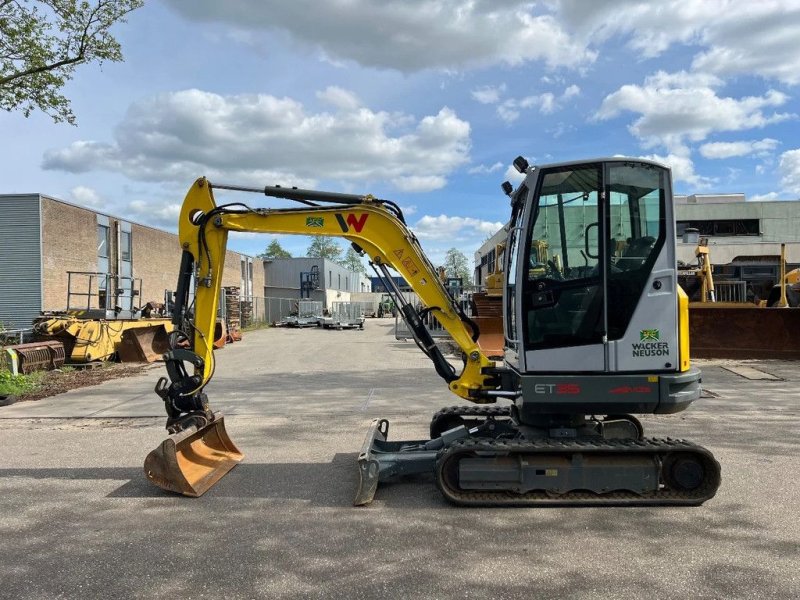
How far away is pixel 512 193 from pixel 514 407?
7.35 ft

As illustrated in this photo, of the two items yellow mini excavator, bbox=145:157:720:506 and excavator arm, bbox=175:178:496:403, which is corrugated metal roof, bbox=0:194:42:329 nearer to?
excavator arm, bbox=175:178:496:403

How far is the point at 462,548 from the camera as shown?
4.29 m

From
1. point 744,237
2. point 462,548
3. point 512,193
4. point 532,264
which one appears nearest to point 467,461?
point 462,548

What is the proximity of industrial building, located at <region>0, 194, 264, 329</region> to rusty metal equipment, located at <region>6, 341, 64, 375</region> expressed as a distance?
3060 millimetres

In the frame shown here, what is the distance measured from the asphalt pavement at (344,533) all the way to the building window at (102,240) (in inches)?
778

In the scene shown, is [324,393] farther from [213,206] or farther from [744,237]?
[744,237]

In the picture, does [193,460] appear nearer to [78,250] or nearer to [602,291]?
[602,291]

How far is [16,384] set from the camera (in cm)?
1219

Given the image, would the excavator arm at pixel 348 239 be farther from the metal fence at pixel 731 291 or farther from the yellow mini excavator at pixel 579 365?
the metal fence at pixel 731 291

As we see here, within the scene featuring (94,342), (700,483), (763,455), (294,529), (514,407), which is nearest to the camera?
(294,529)

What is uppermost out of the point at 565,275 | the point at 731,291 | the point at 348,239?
the point at 348,239

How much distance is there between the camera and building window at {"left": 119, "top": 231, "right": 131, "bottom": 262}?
28.0m

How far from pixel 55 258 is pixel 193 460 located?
20146 mm

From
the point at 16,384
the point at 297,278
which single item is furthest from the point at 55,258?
the point at 297,278
